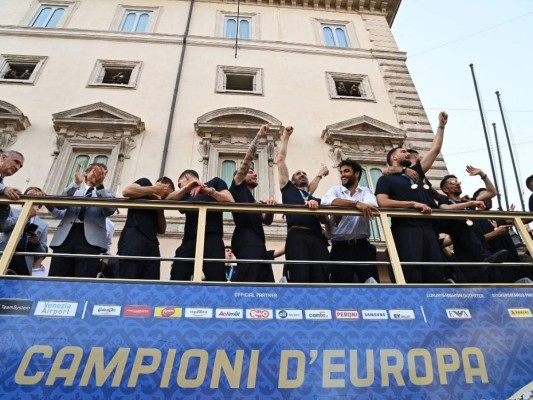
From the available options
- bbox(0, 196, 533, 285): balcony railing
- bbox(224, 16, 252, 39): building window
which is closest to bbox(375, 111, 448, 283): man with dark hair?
bbox(0, 196, 533, 285): balcony railing

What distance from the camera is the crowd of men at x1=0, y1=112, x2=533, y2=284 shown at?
13.2 feet

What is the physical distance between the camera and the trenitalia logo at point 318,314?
3342 mm

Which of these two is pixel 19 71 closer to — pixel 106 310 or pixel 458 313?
pixel 106 310

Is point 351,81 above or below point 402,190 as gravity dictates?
above

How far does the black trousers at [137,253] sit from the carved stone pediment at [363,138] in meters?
6.97

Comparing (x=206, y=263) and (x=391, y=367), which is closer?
(x=391, y=367)

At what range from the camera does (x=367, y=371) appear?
3.09 metres

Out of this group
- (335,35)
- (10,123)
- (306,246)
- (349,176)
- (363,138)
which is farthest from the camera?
(335,35)

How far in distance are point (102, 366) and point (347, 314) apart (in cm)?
202

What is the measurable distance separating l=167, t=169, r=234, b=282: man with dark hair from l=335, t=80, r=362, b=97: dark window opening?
8.74 m

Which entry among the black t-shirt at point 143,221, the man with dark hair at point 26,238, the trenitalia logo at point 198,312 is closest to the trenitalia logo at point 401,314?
the trenitalia logo at point 198,312

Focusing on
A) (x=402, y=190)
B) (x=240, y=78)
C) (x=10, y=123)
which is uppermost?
(x=240, y=78)

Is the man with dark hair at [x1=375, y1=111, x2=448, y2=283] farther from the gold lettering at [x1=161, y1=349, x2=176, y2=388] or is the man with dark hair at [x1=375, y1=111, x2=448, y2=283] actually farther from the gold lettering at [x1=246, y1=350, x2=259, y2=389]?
the gold lettering at [x1=161, y1=349, x2=176, y2=388]

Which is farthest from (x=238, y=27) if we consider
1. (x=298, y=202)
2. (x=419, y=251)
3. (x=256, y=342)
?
(x=256, y=342)
